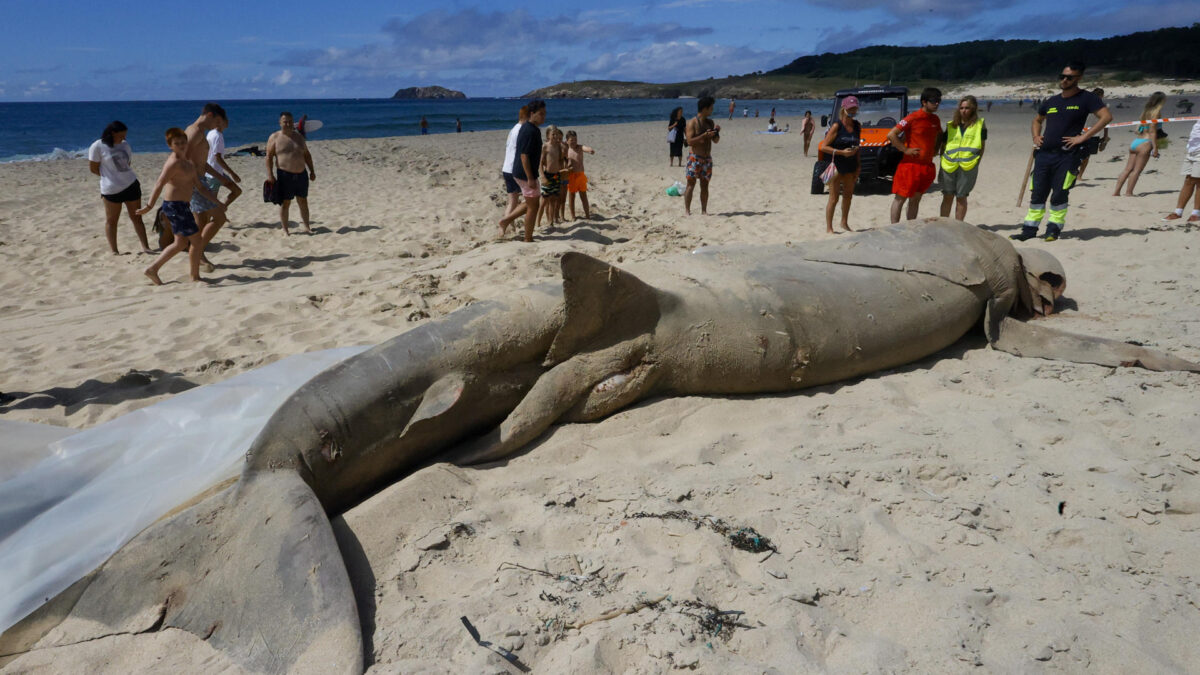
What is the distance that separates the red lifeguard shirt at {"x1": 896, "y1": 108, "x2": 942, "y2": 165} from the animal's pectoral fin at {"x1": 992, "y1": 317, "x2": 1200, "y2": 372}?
136 inches

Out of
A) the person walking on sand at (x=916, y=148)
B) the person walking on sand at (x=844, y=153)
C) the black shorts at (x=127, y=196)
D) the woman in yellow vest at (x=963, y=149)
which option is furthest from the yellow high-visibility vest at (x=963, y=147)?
the black shorts at (x=127, y=196)

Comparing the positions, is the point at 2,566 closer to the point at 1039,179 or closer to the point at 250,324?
the point at 250,324

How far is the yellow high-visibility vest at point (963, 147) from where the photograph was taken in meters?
7.32

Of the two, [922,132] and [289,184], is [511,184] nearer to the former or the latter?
[289,184]

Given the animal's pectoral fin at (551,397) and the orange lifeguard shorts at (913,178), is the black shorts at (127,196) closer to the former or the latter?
the animal's pectoral fin at (551,397)

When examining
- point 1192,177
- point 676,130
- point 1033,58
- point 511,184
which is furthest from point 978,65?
point 511,184

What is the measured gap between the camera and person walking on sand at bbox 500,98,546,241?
790cm

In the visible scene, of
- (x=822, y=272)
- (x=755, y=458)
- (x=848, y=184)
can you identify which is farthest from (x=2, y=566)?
(x=848, y=184)

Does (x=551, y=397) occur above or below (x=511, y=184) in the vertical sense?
below

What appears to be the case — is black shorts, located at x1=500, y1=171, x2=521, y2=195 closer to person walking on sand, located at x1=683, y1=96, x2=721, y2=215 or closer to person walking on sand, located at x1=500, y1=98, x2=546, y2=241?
person walking on sand, located at x1=500, y1=98, x2=546, y2=241

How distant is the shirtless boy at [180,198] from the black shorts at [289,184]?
202 centimetres

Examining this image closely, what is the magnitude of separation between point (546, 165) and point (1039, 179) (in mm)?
5841

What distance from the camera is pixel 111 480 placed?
295cm

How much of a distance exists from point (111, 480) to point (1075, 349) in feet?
17.6
